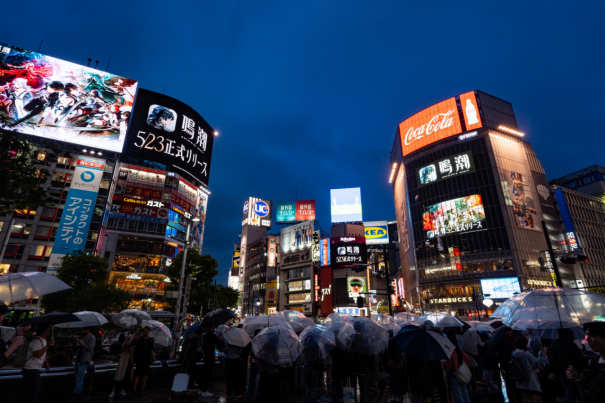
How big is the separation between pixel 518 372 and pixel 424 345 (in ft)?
9.88

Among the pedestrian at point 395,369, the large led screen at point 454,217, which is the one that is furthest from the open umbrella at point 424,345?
the large led screen at point 454,217

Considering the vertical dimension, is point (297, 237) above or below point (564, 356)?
above

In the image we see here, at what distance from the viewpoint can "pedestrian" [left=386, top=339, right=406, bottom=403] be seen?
9.16 m

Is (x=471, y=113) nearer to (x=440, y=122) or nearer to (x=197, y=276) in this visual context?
(x=440, y=122)

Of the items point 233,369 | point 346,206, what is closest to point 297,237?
point 346,206

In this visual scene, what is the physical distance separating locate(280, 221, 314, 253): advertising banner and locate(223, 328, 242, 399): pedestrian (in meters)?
63.5

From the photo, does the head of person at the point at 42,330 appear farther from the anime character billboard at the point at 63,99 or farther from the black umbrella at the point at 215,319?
the anime character billboard at the point at 63,99

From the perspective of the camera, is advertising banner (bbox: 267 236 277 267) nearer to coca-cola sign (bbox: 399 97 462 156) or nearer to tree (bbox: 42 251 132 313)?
coca-cola sign (bbox: 399 97 462 156)

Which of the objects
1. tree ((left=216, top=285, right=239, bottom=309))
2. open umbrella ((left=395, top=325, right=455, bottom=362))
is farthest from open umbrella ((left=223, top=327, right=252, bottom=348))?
→ tree ((left=216, top=285, right=239, bottom=309))

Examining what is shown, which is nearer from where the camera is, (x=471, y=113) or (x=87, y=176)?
(x=87, y=176)

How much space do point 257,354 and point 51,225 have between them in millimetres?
55697

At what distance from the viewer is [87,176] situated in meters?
49.8

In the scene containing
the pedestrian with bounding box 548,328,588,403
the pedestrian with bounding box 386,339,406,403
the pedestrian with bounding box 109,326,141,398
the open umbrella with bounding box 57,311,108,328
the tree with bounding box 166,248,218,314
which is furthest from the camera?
the tree with bounding box 166,248,218,314

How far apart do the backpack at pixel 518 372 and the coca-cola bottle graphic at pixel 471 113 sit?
63.9 meters
